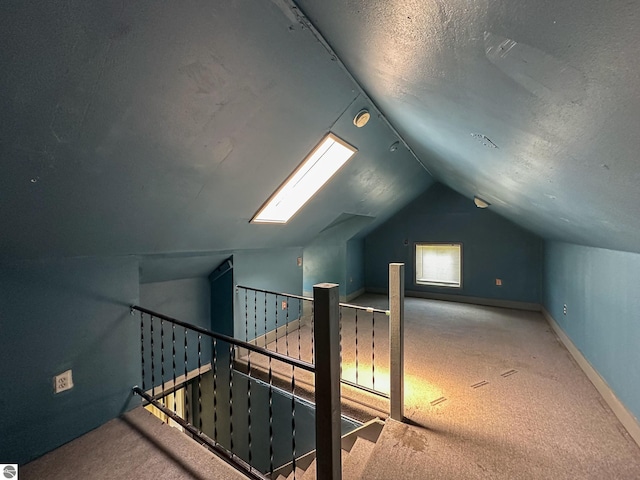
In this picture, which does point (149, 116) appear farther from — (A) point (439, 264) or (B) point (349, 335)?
(A) point (439, 264)

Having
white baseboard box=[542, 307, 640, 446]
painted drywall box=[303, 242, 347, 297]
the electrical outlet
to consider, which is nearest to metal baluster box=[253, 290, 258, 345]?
the electrical outlet

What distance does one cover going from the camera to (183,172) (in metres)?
1.85

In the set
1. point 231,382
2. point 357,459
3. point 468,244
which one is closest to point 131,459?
point 231,382

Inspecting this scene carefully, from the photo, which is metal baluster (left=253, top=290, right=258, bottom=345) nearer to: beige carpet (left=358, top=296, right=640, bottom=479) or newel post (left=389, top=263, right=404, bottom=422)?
beige carpet (left=358, top=296, right=640, bottom=479)

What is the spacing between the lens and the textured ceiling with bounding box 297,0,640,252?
0.57 meters

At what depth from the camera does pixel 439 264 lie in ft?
19.9

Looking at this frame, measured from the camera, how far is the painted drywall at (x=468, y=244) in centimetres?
520

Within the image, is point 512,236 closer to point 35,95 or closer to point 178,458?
point 178,458

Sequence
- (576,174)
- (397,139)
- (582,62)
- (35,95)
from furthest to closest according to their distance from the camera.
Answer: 1. (397,139)
2. (576,174)
3. (35,95)
4. (582,62)

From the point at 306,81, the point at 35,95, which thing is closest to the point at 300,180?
the point at 306,81

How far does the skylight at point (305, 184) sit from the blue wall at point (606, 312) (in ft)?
8.01

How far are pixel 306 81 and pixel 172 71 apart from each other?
77 centimetres

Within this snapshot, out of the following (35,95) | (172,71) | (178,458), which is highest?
(172,71)

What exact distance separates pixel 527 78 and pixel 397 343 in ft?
5.95
